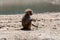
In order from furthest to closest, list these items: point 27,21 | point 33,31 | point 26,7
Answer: point 26,7 → point 27,21 → point 33,31

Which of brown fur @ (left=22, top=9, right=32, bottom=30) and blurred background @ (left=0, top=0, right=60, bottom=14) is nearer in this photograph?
brown fur @ (left=22, top=9, right=32, bottom=30)

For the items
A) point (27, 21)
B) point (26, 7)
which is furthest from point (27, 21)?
point (26, 7)

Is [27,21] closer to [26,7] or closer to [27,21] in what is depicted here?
[27,21]

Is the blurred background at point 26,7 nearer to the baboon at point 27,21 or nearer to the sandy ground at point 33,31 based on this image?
the sandy ground at point 33,31

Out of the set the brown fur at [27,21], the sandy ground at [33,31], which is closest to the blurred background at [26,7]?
the sandy ground at [33,31]

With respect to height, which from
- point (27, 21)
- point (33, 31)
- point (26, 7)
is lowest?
point (33, 31)

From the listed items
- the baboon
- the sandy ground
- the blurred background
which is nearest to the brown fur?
the baboon

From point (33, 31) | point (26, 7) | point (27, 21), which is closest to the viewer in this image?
point (33, 31)

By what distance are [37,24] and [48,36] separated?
200 cm

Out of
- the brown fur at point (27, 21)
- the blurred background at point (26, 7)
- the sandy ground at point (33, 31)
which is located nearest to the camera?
the sandy ground at point (33, 31)

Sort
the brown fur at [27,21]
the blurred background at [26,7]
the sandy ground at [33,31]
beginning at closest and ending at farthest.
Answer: the sandy ground at [33,31]
the brown fur at [27,21]
the blurred background at [26,7]

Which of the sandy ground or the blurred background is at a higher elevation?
the blurred background

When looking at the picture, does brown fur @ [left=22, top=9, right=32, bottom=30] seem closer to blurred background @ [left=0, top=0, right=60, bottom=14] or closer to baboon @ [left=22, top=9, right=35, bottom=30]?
baboon @ [left=22, top=9, right=35, bottom=30]

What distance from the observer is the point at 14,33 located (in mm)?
7309
